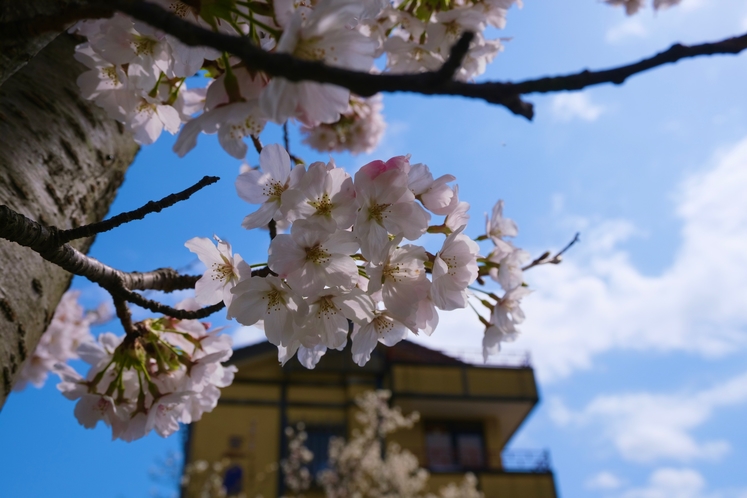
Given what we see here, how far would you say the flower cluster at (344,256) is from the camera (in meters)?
0.88

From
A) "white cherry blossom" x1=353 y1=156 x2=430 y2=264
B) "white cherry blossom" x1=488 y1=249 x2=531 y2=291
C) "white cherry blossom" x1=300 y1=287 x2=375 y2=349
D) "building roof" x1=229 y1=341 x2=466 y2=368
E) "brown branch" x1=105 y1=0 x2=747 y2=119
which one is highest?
"building roof" x1=229 y1=341 x2=466 y2=368

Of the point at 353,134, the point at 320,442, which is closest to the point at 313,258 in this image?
the point at 353,134

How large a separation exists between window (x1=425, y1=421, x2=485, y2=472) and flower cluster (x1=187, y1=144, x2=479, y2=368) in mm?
10082

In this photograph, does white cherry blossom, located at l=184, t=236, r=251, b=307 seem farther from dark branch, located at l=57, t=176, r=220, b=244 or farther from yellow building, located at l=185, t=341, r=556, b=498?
yellow building, located at l=185, t=341, r=556, b=498

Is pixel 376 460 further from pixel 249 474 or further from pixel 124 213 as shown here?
pixel 124 213

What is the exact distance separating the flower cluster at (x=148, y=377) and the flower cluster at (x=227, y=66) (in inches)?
19.4

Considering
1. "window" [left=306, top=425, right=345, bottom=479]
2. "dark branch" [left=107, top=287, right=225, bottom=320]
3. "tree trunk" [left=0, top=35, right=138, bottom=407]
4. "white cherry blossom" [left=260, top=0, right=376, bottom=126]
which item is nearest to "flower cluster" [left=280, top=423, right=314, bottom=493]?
"window" [left=306, top=425, right=345, bottom=479]

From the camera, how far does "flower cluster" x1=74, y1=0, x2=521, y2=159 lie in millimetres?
638

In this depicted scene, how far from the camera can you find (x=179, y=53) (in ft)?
2.77

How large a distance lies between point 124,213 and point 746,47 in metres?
0.80

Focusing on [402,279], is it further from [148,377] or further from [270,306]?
[148,377]

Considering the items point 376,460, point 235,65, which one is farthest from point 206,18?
point 376,460

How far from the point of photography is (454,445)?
10.9m

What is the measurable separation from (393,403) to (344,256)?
10259mm
